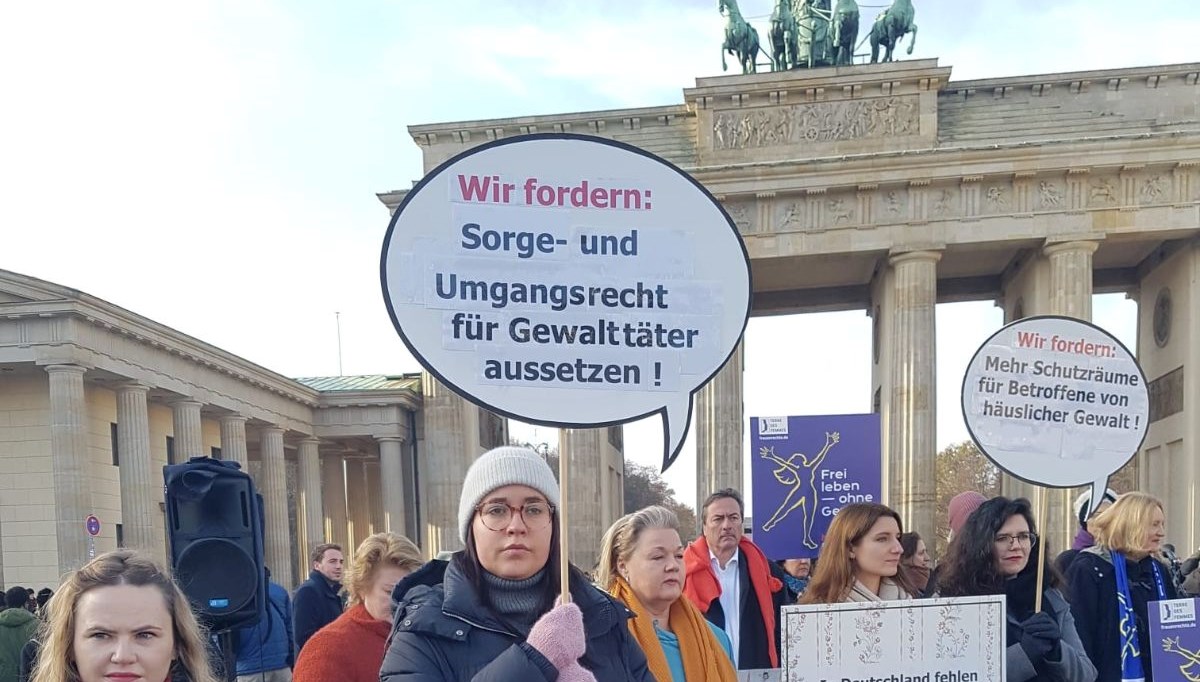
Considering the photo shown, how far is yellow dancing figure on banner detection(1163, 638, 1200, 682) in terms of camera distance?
15.8ft

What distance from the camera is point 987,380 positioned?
4.85 m

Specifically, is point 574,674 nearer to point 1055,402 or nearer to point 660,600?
point 660,600

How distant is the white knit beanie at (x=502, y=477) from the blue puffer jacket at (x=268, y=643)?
4448 mm

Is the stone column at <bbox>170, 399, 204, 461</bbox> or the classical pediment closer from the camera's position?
the classical pediment

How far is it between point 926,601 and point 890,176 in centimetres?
2548

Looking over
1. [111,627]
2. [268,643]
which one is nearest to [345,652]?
[111,627]

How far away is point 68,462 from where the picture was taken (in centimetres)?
2319

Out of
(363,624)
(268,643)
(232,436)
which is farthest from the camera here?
(232,436)

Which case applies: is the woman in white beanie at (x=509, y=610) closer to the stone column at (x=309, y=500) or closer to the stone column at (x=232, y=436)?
the stone column at (x=232, y=436)

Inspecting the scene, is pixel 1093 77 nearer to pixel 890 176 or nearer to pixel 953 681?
pixel 890 176

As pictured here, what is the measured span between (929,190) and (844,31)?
20.1 ft

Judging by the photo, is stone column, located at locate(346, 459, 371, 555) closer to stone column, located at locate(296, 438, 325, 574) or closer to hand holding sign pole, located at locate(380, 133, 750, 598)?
stone column, located at locate(296, 438, 325, 574)

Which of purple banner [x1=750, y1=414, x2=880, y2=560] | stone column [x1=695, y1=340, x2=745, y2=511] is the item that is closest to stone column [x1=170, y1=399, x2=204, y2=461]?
stone column [x1=695, y1=340, x2=745, y2=511]

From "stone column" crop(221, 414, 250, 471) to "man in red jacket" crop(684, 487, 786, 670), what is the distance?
2887 cm
